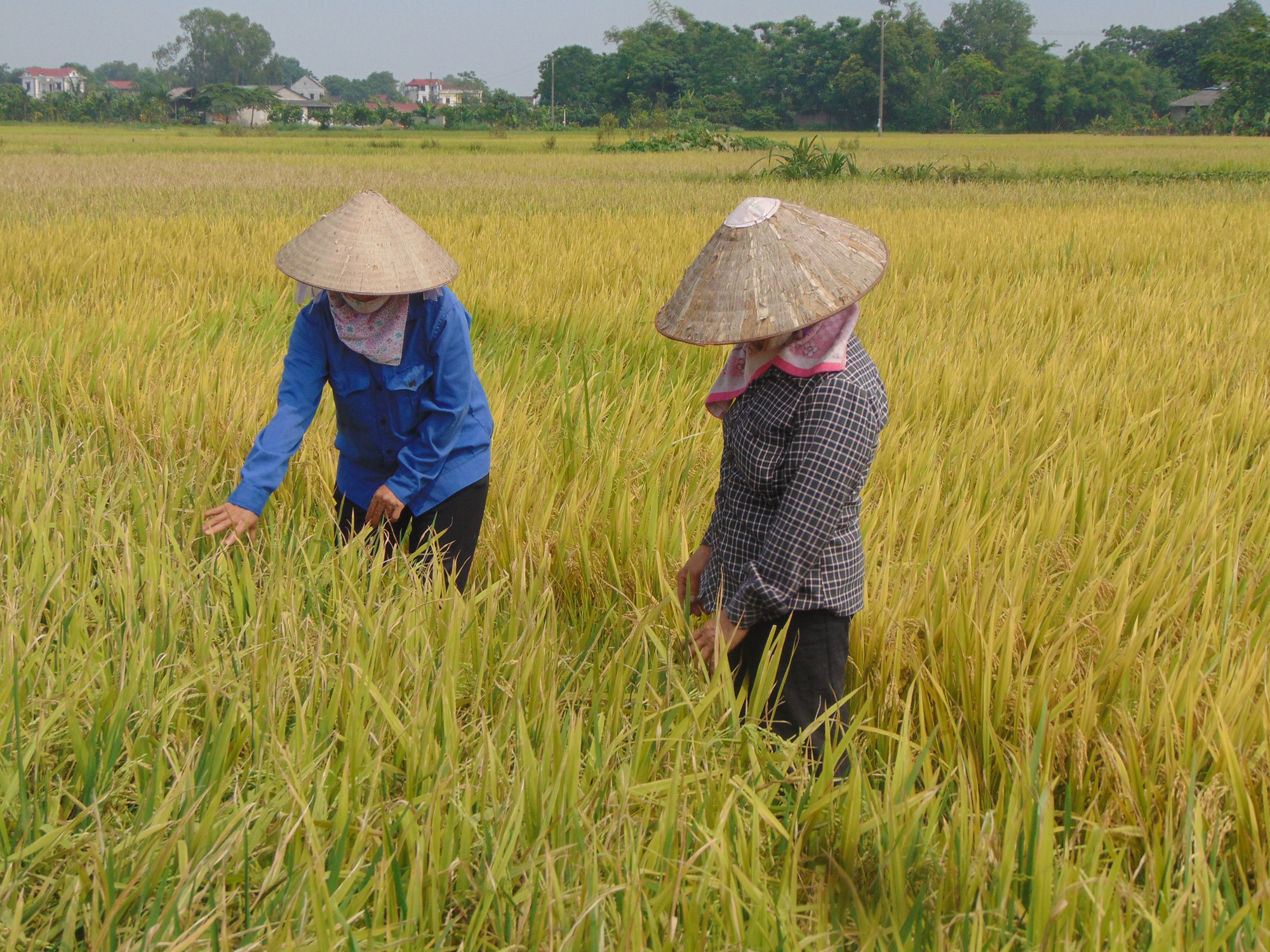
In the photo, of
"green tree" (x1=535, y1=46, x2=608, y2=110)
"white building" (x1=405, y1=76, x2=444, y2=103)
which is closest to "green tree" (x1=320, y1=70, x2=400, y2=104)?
"white building" (x1=405, y1=76, x2=444, y2=103)

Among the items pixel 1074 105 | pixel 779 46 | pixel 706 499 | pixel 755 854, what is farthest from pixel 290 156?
pixel 779 46

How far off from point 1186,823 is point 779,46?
76.6 metres

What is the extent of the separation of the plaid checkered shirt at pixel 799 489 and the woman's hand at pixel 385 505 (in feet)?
2.28

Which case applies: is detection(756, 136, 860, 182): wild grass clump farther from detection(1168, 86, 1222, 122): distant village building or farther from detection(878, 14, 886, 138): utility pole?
detection(1168, 86, 1222, 122): distant village building

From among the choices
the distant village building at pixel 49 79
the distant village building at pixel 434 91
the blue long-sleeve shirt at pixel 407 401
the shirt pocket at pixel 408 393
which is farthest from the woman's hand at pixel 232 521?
the distant village building at pixel 49 79

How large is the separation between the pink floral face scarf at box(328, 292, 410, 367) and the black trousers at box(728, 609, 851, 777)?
0.91m

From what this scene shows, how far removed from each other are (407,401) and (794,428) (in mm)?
938

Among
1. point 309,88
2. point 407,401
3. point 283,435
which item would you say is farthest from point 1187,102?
point 309,88

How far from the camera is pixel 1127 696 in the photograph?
1402 millimetres

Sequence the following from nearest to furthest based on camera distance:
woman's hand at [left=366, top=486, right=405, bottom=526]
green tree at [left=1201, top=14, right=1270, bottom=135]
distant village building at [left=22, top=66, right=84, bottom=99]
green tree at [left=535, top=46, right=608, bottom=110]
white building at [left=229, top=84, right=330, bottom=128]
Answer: woman's hand at [left=366, top=486, right=405, bottom=526] < green tree at [left=1201, top=14, right=1270, bottom=135] < white building at [left=229, top=84, right=330, bottom=128] < green tree at [left=535, top=46, right=608, bottom=110] < distant village building at [left=22, top=66, right=84, bottom=99]

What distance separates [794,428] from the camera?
52.6 inches

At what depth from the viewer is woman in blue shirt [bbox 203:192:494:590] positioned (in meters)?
1.78

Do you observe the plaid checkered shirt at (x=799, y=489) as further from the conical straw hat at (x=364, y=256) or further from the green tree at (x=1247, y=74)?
the green tree at (x=1247, y=74)

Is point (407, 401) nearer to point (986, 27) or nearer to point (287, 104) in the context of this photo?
point (287, 104)
